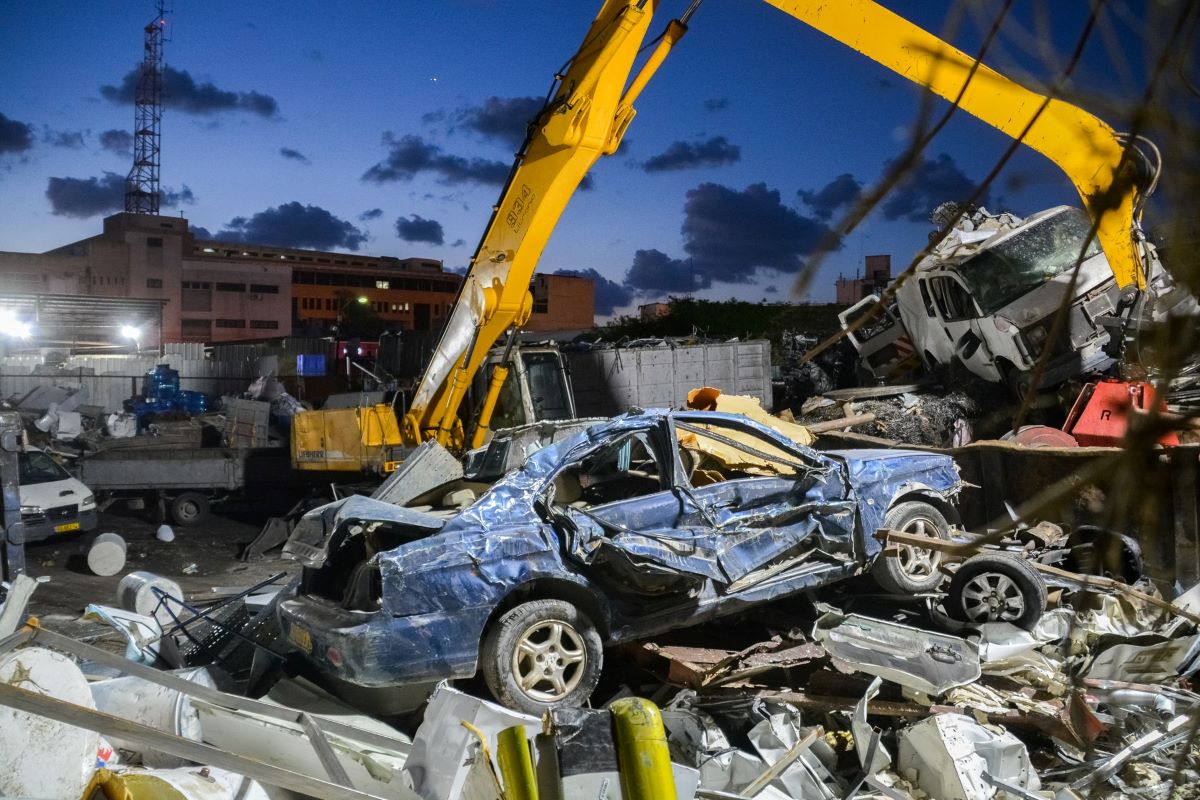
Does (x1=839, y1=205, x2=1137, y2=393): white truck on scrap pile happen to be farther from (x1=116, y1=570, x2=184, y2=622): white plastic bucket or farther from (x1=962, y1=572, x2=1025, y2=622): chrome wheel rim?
(x1=116, y1=570, x2=184, y2=622): white plastic bucket

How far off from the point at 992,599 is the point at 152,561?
941cm

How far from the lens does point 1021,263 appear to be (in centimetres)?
1095

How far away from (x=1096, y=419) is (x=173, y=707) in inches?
335

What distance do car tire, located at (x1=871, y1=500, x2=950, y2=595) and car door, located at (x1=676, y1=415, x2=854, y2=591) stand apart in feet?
1.38

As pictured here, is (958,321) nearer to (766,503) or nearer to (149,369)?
(766,503)

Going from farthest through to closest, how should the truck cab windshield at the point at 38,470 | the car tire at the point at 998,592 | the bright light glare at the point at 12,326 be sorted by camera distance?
the bright light glare at the point at 12,326 → the truck cab windshield at the point at 38,470 → the car tire at the point at 998,592

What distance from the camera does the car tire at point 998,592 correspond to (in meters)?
6.07

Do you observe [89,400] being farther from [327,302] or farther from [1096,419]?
[327,302]

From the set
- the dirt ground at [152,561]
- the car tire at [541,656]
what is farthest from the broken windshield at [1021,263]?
the dirt ground at [152,561]

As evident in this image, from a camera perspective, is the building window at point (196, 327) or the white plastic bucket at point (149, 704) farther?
the building window at point (196, 327)

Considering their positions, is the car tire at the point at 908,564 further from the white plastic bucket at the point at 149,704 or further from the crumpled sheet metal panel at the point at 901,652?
the white plastic bucket at the point at 149,704

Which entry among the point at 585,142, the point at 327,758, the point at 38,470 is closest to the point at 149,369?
the point at 38,470

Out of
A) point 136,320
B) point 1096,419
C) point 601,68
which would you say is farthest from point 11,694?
point 136,320

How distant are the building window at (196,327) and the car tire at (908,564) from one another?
55.7 m
